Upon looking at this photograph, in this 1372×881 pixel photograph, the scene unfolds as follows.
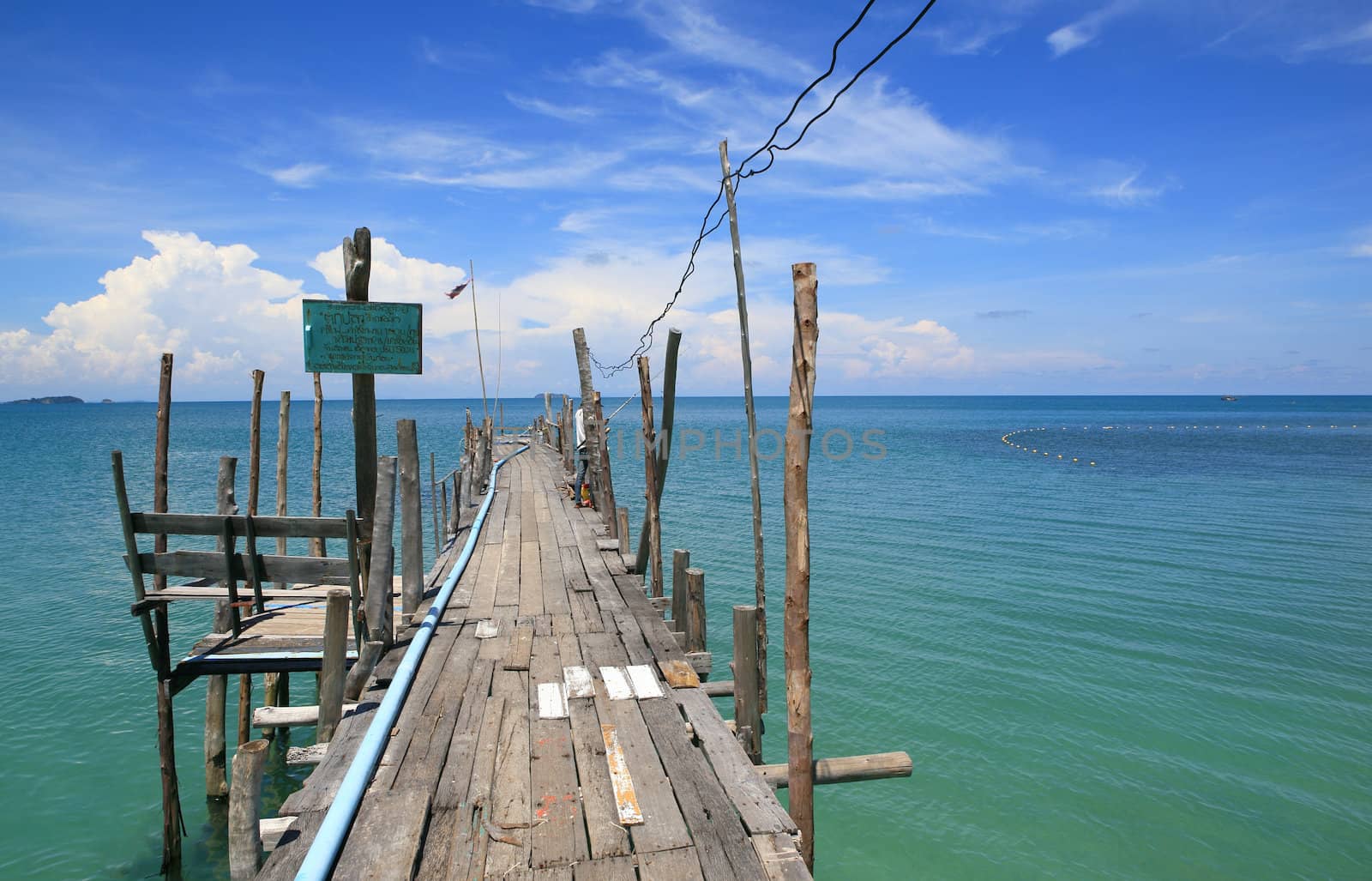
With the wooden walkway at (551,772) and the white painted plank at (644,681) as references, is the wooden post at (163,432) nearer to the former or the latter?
the wooden walkway at (551,772)

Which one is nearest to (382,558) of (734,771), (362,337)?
(362,337)

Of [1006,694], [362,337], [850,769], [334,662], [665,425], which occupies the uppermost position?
[362,337]

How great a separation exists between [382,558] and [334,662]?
882 mm

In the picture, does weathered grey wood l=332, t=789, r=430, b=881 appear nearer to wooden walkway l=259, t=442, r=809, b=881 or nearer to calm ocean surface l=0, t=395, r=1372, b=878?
wooden walkway l=259, t=442, r=809, b=881

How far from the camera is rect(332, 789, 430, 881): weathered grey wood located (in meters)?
3.23

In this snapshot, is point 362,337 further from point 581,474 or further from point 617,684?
point 581,474

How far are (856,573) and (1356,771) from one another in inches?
346

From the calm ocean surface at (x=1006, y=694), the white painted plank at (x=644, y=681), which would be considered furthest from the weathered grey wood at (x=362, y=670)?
the calm ocean surface at (x=1006, y=694)

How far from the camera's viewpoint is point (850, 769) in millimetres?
4852

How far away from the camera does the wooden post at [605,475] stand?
11422mm

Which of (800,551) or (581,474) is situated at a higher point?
(800,551)

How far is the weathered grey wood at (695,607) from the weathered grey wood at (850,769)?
2.24 m

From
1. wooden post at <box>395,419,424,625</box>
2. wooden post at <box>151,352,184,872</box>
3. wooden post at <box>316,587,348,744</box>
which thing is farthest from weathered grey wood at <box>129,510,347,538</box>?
wooden post at <box>151,352,184,872</box>

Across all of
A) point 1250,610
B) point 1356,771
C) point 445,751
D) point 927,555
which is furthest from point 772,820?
point 927,555
